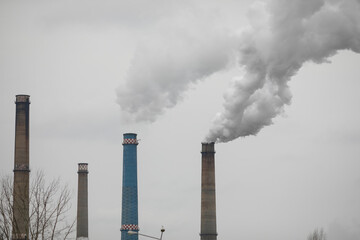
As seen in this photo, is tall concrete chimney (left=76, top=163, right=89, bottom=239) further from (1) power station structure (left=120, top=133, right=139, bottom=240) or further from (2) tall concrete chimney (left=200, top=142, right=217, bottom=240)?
(2) tall concrete chimney (left=200, top=142, right=217, bottom=240)

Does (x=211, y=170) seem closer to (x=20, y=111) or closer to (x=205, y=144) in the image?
(x=205, y=144)

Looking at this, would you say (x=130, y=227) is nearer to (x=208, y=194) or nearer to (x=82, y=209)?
(x=208, y=194)

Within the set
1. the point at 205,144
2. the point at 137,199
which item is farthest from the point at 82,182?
the point at 205,144

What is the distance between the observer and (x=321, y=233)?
76.7 m

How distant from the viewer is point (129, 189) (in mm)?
69938

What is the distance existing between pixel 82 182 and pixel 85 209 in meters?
3.08

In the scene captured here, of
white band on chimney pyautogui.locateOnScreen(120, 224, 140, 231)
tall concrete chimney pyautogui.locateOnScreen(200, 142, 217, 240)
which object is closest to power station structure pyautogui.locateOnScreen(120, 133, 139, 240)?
white band on chimney pyautogui.locateOnScreen(120, 224, 140, 231)

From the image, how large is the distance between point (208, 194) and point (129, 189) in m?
9.69

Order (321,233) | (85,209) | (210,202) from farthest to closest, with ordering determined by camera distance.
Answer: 1. (85,209)
2. (321,233)
3. (210,202)

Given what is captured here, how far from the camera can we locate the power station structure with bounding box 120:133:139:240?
229ft

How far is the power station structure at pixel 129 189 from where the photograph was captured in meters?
69.8

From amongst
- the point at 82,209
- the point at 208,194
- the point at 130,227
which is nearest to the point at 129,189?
the point at 130,227

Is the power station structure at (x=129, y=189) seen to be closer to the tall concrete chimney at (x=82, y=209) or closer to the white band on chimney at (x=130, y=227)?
the white band on chimney at (x=130, y=227)

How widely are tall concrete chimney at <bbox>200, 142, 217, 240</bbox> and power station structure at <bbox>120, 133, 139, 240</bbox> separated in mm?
8358
